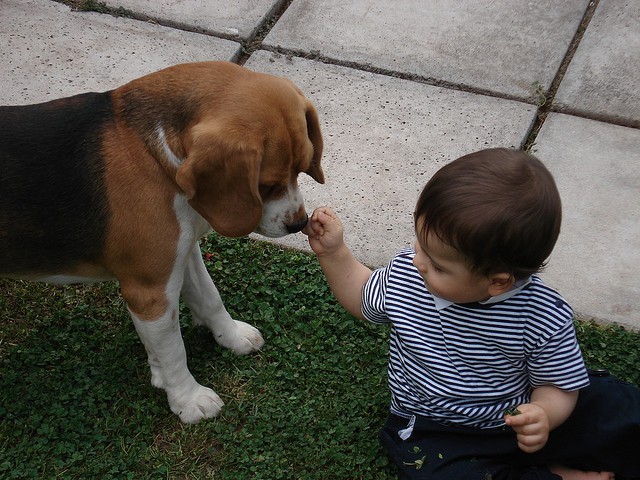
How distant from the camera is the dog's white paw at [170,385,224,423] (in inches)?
143

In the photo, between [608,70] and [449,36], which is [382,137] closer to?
[449,36]

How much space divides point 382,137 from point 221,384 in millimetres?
1852

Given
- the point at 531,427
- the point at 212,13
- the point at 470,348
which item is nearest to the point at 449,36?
the point at 212,13

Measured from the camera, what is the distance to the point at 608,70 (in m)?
5.30

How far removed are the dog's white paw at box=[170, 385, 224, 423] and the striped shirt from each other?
0.82m

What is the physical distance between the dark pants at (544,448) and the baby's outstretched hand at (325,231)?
2.49ft

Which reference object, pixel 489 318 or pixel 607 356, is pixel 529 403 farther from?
pixel 607 356

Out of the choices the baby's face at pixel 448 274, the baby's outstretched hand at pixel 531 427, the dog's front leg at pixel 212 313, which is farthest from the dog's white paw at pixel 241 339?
the baby's outstretched hand at pixel 531 427

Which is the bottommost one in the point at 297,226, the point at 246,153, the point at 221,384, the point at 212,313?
the point at 221,384

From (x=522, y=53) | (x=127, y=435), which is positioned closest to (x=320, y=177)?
(x=127, y=435)

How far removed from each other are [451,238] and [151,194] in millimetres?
1103

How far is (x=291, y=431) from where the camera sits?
11.8ft

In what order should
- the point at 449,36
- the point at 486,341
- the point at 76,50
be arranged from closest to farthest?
the point at 486,341, the point at 76,50, the point at 449,36

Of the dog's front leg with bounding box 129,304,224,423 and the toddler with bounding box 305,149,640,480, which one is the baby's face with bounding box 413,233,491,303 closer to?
the toddler with bounding box 305,149,640,480
